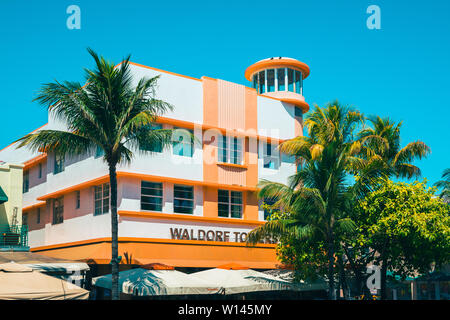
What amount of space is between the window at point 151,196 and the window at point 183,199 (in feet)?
2.84

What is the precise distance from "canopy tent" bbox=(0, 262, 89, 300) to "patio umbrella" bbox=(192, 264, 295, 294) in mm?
7467

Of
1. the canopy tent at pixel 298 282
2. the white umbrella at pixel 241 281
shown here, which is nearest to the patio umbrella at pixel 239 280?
the white umbrella at pixel 241 281

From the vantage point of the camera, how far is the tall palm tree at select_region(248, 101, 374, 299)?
25609 mm

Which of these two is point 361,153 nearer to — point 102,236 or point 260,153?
point 260,153

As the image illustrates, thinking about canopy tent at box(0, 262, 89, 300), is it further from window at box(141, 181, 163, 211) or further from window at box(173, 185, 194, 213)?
window at box(173, 185, 194, 213)

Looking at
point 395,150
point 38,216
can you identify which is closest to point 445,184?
point 395,150

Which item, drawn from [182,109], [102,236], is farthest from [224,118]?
[102,236]

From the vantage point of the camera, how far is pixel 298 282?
27.9 meters

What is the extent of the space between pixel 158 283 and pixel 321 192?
8.21 m

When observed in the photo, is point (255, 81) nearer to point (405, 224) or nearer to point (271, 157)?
point (271, 157)

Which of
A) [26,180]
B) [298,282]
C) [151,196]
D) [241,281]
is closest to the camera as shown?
[241,281]

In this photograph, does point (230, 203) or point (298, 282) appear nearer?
point (298, 282)

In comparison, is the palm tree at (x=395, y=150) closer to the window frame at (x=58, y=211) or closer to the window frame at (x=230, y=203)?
the window frame at (x=230, y=203)

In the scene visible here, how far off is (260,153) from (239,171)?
202 cm
